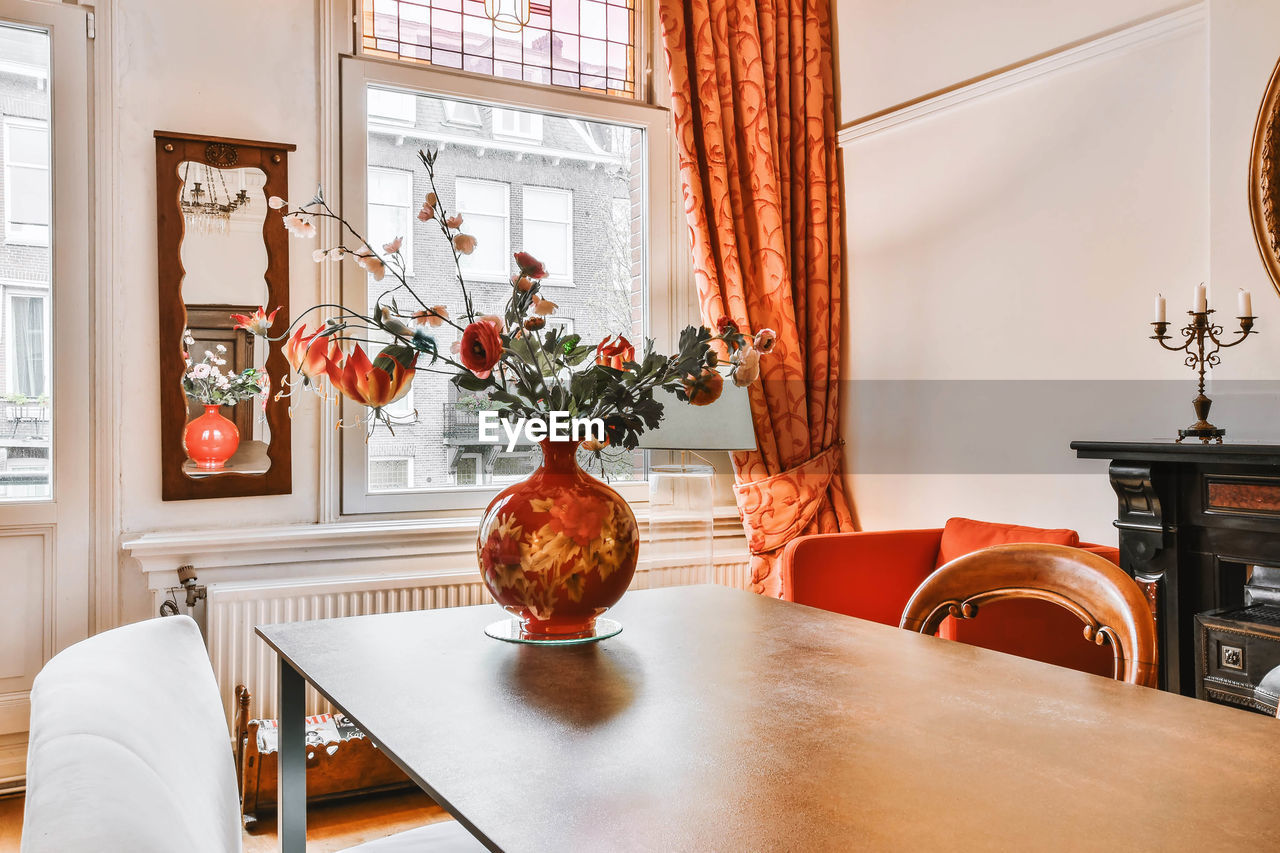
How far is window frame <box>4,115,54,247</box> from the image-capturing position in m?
2.83

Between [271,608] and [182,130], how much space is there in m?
1.56

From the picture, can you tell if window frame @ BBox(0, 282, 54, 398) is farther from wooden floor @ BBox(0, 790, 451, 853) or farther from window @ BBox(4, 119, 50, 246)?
wooden floor @ BBox(0, 790, 451, 853)

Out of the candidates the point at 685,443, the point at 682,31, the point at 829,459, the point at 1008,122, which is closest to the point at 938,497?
the point at 829,459

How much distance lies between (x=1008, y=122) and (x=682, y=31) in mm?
1279

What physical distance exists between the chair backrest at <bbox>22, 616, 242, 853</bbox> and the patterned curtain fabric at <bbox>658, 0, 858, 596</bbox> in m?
2.87

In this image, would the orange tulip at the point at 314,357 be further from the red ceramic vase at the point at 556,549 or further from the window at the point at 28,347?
the window at the point at 28,347

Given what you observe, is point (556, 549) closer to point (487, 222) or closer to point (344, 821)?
point (344, 821)

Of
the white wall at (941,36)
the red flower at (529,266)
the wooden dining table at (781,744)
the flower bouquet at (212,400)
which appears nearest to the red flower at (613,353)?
the red flower at (529,266)

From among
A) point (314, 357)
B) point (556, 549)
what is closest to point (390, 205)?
point (314, 357)

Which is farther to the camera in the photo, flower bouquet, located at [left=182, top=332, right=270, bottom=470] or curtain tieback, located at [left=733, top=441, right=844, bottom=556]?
curtain tieback, located at [left=733, top=441, right=844, bottom=556]

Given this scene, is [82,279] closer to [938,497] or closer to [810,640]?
[810,640]

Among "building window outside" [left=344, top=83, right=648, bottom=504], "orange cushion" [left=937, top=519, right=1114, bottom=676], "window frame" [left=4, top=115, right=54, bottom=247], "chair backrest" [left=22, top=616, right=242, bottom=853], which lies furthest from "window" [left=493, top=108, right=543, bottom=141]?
"chair backrest" [left=22, top=616, right=242, bottom=853]

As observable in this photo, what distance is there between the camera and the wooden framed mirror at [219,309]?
9.60 ft

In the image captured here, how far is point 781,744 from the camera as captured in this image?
2.68ft
